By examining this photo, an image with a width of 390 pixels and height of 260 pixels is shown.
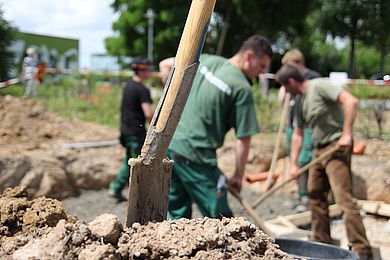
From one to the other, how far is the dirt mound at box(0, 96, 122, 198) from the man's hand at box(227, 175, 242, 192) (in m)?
2.39

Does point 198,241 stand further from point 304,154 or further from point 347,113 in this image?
point 304,154

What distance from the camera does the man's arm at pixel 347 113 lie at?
15.2 feet

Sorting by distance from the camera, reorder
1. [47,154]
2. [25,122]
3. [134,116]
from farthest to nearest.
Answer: [25,122] → [47,154] → [134,116]

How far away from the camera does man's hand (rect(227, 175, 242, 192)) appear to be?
4023 millimetres

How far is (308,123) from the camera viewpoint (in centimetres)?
510

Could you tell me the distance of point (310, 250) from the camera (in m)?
3.06

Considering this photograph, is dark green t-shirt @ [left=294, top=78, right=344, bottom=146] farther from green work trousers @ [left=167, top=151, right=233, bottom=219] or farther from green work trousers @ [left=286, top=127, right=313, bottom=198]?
green work trousers @ [left=167, top=151, right=233, bottom=219]

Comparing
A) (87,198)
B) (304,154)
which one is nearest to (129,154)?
(87,198)

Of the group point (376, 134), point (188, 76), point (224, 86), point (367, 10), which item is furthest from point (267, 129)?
point (367, 10)

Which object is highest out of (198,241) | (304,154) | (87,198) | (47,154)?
(198,241)

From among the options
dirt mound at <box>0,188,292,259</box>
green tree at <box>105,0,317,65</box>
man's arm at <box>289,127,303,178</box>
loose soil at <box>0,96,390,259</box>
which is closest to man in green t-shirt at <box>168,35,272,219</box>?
loose soil at <box>0,96,390,259</box>

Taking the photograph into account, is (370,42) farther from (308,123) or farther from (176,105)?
(176,105)

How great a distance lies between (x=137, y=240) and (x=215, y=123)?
6.94 ft

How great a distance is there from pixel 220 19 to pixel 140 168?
1264 inches
